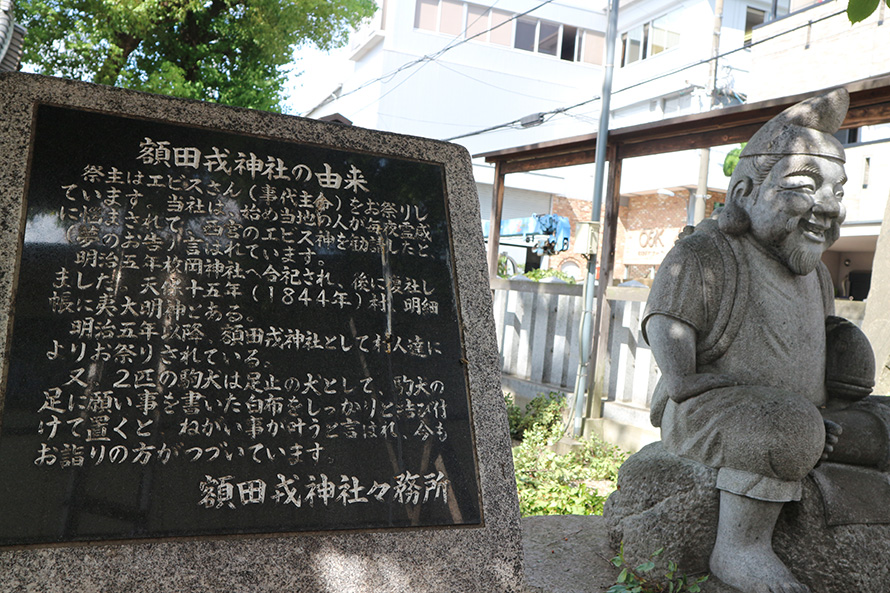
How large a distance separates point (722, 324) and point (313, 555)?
6.00ft

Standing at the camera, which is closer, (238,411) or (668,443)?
(238,411)

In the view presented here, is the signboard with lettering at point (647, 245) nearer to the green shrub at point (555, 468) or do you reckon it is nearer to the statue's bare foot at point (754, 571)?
the green shrub at point (555, 468)

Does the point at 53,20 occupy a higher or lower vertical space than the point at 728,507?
higher

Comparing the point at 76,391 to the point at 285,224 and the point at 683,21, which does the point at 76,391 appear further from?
the point at 683,21

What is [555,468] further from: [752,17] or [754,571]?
[752,17]

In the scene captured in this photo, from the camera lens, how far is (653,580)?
→ 9.32ft

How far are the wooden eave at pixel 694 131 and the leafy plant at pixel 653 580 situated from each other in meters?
3.23

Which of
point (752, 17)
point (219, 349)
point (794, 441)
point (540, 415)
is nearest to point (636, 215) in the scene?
point (752, 17)

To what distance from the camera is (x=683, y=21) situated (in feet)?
64.5

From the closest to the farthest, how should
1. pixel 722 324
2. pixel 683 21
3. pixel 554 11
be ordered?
pixel 722 324
pixel 683 21
pixel 554 11

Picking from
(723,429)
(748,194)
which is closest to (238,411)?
(723,429)

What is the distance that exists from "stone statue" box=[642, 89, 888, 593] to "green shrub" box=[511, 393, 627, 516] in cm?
210

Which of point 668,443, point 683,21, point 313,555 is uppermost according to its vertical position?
point 683,21

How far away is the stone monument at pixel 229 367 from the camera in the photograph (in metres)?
2.16
